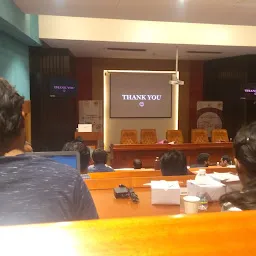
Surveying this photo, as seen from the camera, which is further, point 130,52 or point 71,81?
point 130,52

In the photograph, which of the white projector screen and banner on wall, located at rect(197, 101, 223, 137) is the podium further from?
banner on wall, located at rect(197, 101, 223, 137)

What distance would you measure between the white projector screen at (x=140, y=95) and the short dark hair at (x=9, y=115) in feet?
30.4

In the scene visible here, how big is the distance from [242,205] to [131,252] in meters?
0.47

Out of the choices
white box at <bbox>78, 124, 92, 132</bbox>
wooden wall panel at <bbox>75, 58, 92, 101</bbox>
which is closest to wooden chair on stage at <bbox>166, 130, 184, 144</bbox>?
white box at <bbox>78, 124, 92, 132</bbox>

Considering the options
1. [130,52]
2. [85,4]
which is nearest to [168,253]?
[85,4]

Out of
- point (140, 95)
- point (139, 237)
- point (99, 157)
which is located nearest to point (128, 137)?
Answer: point (140, 95)

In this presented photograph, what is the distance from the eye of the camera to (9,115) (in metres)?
1.00

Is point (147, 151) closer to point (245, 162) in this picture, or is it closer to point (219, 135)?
point (219, 135)

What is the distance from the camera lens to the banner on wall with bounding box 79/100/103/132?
9.66 meters

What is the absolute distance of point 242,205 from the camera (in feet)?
3.13

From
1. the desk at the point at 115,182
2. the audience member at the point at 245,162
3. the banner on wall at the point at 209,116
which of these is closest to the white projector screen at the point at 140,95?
the banner on wall at the point at 209,116

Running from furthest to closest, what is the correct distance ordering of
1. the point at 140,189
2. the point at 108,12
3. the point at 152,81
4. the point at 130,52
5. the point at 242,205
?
1. the point at 152,81
2. the point at 130,52
3. the point at 108,12
4. the point at 140,189
5. the point at 242,205

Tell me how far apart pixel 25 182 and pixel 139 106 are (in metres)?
9.43

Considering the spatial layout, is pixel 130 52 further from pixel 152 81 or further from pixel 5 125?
pixel 5 125
